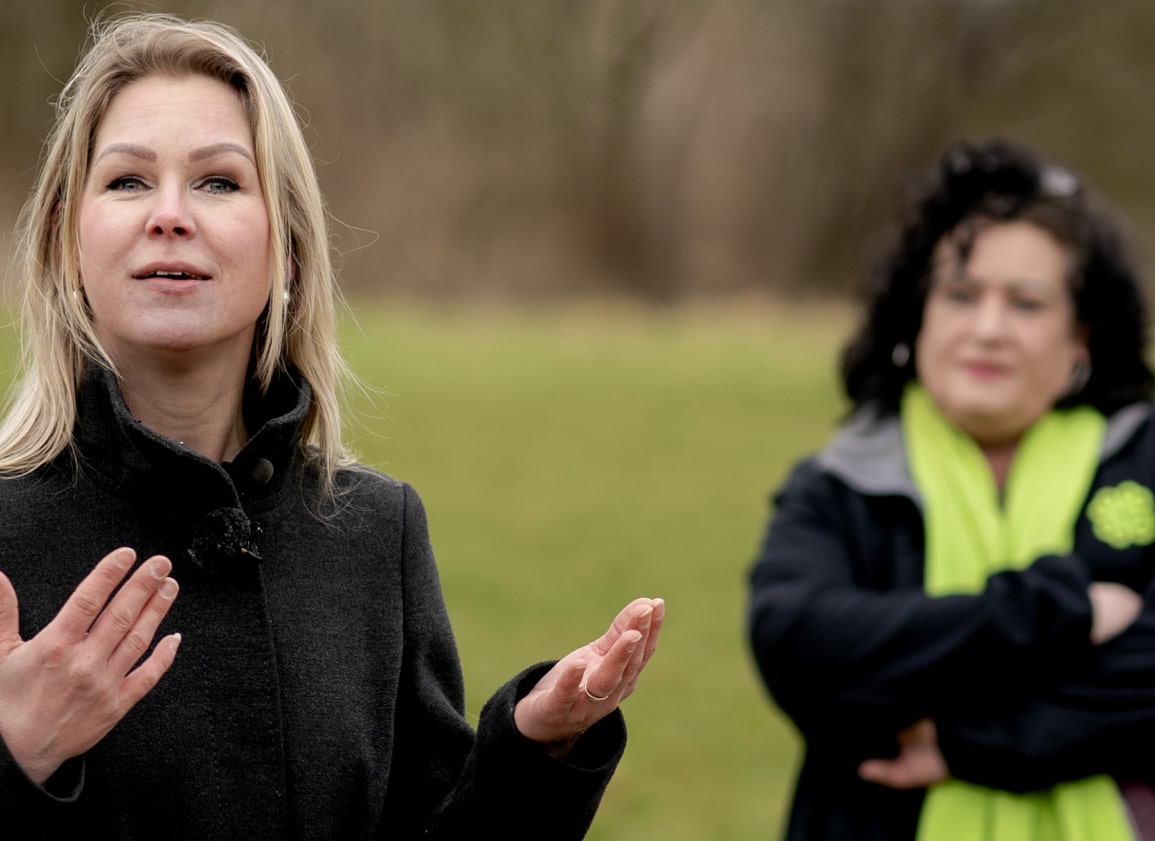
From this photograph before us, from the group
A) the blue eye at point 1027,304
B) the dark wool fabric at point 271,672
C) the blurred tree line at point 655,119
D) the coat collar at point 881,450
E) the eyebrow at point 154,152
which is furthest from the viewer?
the blurred tree line at point 655,119

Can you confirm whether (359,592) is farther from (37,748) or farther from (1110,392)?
(1110,392)

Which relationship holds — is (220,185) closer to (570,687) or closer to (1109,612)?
(570,687)

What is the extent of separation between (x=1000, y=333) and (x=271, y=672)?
1965 mm

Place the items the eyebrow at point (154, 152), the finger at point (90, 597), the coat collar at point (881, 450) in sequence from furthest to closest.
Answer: the coat collar at point (881, 450)
the eyebrow at point (154, 152)
the finger at point (90, 597)

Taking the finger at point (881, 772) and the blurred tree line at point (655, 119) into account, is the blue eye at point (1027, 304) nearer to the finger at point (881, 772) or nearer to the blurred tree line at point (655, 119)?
the finger at point (881, 772)

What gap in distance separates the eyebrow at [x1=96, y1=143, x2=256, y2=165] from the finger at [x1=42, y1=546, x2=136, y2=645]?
22.4 inches

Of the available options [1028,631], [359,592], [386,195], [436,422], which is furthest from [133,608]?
[386,195]

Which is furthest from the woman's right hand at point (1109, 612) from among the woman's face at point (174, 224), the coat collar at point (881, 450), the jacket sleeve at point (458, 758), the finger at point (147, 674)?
the finger at point (147, 674)

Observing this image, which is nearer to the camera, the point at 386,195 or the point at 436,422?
the point at 436,422

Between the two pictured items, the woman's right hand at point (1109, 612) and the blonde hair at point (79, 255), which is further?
the woman's right hand at point (1109, 612)

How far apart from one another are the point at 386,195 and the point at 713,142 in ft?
13.1

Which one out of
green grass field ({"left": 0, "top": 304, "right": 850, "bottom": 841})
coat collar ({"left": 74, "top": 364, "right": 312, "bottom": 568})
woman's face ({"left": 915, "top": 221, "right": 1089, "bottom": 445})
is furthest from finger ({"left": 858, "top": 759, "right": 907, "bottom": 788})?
coat collar ({"left": 74, "top": 364, "right": 312, "bottom": 568})

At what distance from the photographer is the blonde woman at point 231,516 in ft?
6.19

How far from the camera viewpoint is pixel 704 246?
20.4 m
